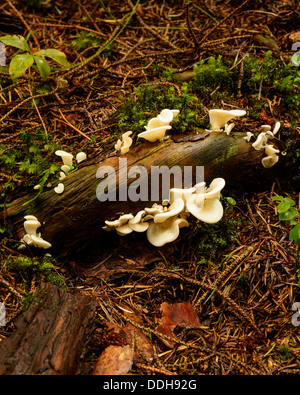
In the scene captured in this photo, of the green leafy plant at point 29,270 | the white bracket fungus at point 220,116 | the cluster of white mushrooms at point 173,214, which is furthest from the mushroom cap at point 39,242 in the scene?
the white bracket fungus at point 220,116

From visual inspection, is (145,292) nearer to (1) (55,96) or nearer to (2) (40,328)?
(2) (40,328)

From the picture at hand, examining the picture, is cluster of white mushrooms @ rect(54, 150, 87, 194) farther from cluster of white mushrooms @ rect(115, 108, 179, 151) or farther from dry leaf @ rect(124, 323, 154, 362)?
dry leaf @ rect(124, 323, 154, 362)

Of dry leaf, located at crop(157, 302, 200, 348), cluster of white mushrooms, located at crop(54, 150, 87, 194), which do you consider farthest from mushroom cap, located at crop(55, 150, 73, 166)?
dry leaf, located at crop(157, 302, 200, 348)

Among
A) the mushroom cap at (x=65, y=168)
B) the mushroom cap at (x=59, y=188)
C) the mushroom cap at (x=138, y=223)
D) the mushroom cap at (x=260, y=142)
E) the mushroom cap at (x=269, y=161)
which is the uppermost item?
the mushroom cap at (x=260, y=142)

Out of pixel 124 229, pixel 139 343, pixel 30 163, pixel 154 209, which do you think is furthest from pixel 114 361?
pixel 30 163

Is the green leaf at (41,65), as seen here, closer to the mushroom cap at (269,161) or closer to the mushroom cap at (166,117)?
the mushroom cap at (166,117)
